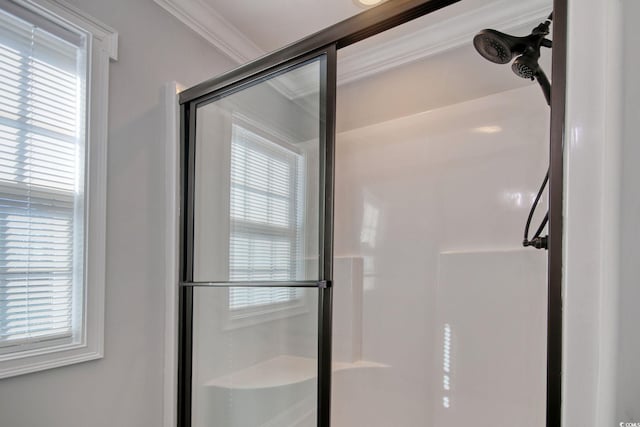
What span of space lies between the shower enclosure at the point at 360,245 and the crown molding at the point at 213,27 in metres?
0.47

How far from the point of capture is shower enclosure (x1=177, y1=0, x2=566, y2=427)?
136cm

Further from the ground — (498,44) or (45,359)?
(498,44)

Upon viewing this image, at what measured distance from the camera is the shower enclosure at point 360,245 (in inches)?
53.4

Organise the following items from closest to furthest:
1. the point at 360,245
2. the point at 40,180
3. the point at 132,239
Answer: the point at 40,180 → the point at 132,239 → the point at 360,245

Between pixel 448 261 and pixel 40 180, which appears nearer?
pixel 40 180

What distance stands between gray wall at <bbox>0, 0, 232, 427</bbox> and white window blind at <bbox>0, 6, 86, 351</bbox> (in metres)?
0.13

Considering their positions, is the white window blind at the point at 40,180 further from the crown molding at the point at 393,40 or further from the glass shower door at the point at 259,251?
the crown molding at the point at 393,40

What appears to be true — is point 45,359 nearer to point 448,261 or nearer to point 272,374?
point 272,374

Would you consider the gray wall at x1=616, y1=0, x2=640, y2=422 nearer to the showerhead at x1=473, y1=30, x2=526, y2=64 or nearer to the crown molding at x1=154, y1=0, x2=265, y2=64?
the showerhead at x1=473, y1=30, x2=526, y2=64

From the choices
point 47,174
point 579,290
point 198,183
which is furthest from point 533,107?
point 47,174

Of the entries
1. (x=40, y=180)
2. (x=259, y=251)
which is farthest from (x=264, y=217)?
(x=40, y=180)

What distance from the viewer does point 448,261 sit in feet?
6.39

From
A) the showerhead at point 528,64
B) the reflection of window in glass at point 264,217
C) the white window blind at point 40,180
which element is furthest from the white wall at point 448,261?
the white window blind at point 40,180

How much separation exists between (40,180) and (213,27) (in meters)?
1.17
